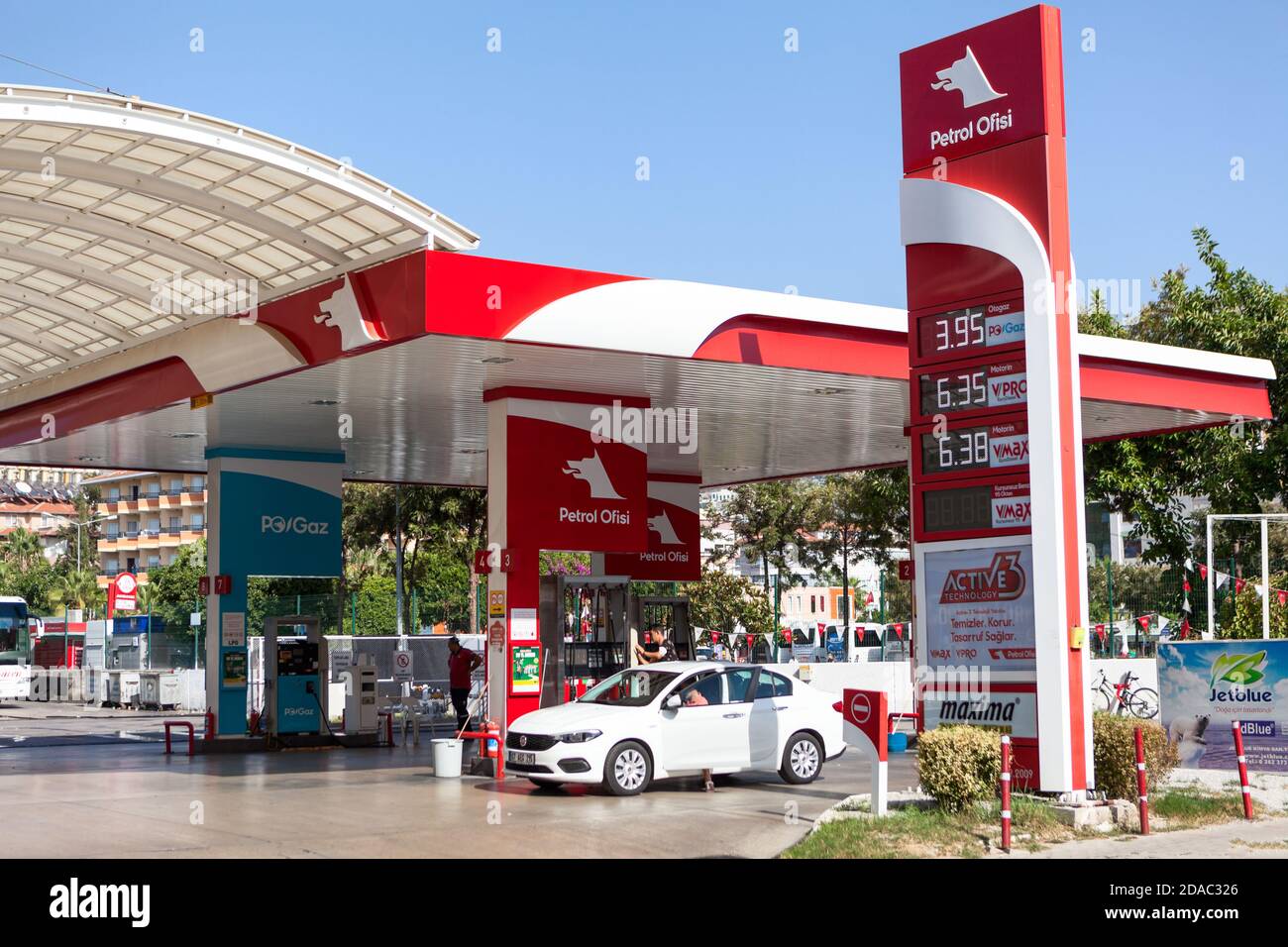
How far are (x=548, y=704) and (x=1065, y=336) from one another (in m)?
9.49

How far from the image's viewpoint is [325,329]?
16656 mm

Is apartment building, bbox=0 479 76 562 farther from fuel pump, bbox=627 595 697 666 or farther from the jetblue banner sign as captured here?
fuel pump, bbox=627 595 697 666

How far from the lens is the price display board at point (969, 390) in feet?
45.4

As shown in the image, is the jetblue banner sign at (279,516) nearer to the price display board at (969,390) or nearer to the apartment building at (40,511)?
the price display board at (969,390)

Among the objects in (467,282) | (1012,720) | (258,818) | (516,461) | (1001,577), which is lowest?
(258,818)

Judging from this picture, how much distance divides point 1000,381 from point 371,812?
7587 mm

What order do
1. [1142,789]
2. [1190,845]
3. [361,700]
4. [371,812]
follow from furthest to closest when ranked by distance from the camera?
[361,700] → [371,812] → [1142,789] → [1190,845]

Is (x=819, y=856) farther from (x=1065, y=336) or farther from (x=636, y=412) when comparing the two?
(x=636, y=412)

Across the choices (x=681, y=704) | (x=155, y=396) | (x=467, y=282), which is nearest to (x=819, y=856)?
→ (x=681, y=704)

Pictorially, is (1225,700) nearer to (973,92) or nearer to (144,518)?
(973,92)

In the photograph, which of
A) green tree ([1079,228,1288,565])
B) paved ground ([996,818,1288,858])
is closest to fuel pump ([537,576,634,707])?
paved ground ([996,818,1288,858])

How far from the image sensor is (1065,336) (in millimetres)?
13859

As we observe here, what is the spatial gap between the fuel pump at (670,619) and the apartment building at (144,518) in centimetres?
8219

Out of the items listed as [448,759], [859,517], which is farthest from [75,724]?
[859,517]
